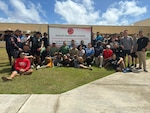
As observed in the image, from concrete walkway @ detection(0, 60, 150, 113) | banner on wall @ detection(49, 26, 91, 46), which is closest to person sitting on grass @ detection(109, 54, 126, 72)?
concrete walkway @ detection(0, 60, 150, 113)

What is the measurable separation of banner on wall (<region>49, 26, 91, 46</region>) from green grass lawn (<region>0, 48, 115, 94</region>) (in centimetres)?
299

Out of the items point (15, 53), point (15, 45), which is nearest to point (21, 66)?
point (15, 53)

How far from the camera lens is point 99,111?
5066mm

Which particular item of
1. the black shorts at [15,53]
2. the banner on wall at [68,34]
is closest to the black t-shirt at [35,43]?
the black shorts at [15,53]

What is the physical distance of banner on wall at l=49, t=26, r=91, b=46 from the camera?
41.2ft

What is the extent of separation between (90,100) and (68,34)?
7.41 m

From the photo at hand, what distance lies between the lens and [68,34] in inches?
504

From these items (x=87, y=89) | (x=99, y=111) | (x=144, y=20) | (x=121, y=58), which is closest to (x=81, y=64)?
(x=121, y=58)

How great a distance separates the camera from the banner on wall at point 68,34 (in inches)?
494

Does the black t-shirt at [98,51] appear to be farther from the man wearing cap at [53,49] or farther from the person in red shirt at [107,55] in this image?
the man wearing cap at [53,49]

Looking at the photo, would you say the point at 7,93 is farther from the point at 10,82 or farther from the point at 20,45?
the point at 20,45

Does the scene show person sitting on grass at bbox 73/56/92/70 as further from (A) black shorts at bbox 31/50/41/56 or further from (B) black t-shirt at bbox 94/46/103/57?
(A) black shorts at bbox 31/50/41/56

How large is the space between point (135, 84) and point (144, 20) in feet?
147

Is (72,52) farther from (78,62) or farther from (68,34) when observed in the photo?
(68,34)
